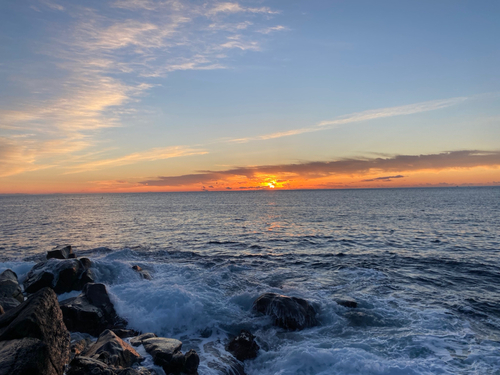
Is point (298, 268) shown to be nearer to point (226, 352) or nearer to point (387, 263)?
point (387, 263)

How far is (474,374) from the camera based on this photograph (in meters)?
10.5

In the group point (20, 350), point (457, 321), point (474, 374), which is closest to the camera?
point (20, 350)

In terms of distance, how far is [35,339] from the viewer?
7.09 meters

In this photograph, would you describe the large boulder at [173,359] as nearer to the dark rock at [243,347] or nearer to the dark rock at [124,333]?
the dark rock at [243,347]

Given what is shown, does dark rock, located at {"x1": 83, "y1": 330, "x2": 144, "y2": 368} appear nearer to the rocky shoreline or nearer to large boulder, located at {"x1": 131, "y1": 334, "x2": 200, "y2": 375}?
the rocky shoreline

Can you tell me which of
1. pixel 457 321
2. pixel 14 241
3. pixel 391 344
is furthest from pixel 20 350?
pixel 14 241

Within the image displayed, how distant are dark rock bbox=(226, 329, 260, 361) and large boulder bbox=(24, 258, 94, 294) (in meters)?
12.1

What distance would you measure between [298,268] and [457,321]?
A: 12.0 meters

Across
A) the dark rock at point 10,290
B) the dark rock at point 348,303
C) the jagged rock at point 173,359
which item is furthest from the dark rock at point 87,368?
the dark rock at point 348,303

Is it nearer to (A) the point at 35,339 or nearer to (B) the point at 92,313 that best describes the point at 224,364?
(A) the point at 35,339

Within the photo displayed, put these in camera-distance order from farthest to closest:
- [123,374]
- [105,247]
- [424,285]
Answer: [105,247], [424,285], [123,374]

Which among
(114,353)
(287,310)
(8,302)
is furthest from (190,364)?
(8,302)

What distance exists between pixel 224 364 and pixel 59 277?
13643mm

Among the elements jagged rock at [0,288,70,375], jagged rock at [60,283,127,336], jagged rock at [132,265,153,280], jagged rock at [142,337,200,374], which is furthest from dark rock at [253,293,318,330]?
jagged rock at [0,288,70,375]
